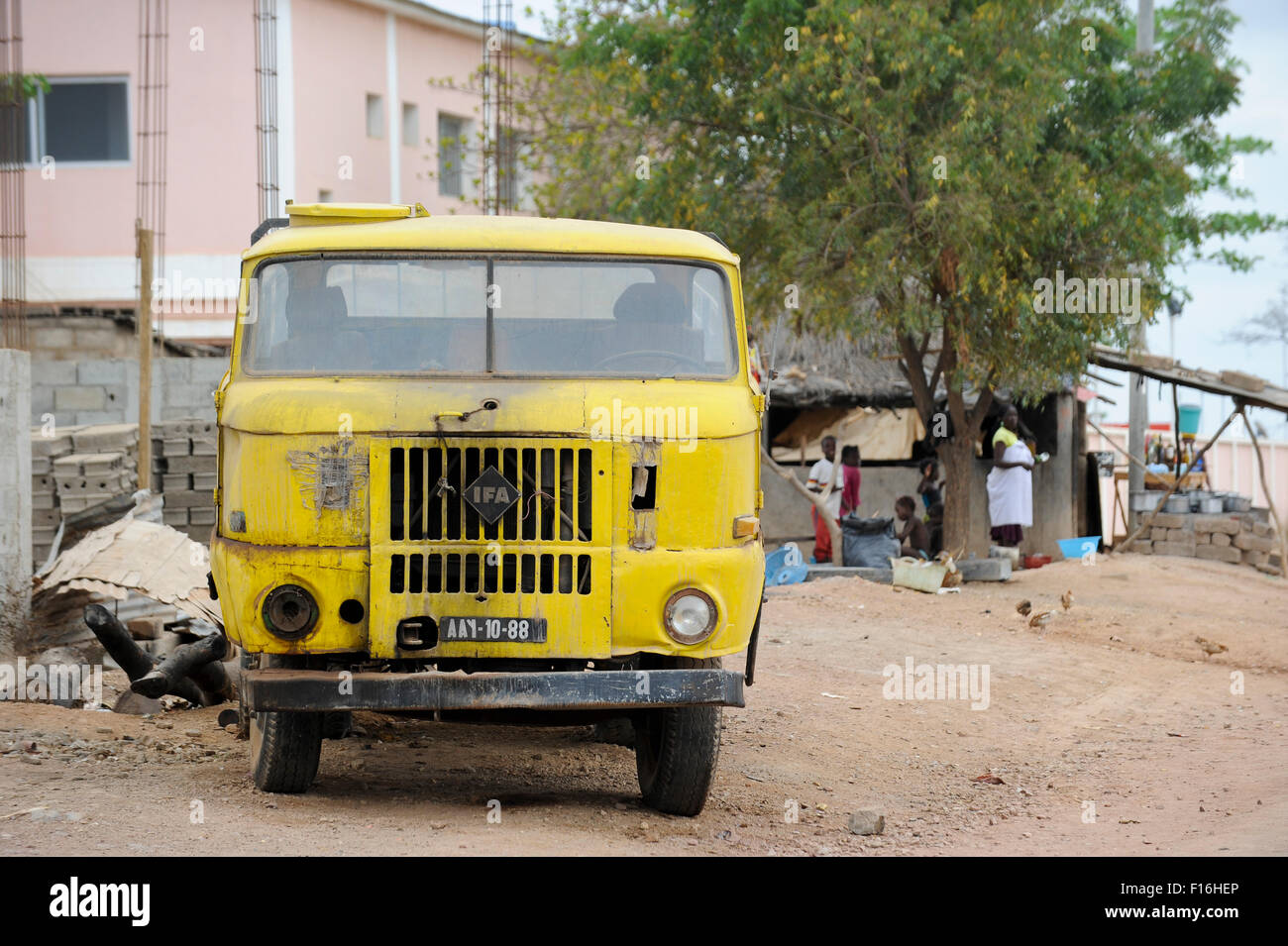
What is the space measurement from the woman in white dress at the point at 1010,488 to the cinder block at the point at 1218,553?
3.47m

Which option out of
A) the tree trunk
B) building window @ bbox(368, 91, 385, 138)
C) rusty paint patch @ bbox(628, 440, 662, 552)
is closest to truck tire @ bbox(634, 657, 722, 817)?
rusty paint patch @ bbox(628, 440, 662, 552)

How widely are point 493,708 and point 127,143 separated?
19.6m

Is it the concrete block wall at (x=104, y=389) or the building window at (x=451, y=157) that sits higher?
the building window at (x=451, y=157)

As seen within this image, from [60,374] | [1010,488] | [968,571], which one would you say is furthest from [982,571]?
[60,374]

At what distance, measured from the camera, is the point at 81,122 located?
22.6 m

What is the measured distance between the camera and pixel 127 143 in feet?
74.1

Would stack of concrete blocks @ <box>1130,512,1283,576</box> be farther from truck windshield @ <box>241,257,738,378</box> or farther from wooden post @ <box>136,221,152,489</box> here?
truck windshield @ <box>241,257,738,378</box>

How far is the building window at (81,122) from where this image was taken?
2248 centimetres

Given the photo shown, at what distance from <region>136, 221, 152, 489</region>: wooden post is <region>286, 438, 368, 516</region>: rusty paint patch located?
6698mm

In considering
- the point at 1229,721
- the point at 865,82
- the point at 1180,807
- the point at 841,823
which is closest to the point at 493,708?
the point at 841,823

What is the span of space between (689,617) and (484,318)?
1.55 m

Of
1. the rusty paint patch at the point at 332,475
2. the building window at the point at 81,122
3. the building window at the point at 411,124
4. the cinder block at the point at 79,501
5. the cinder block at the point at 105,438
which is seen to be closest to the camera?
the rusty paint patch at the point at 332,475
